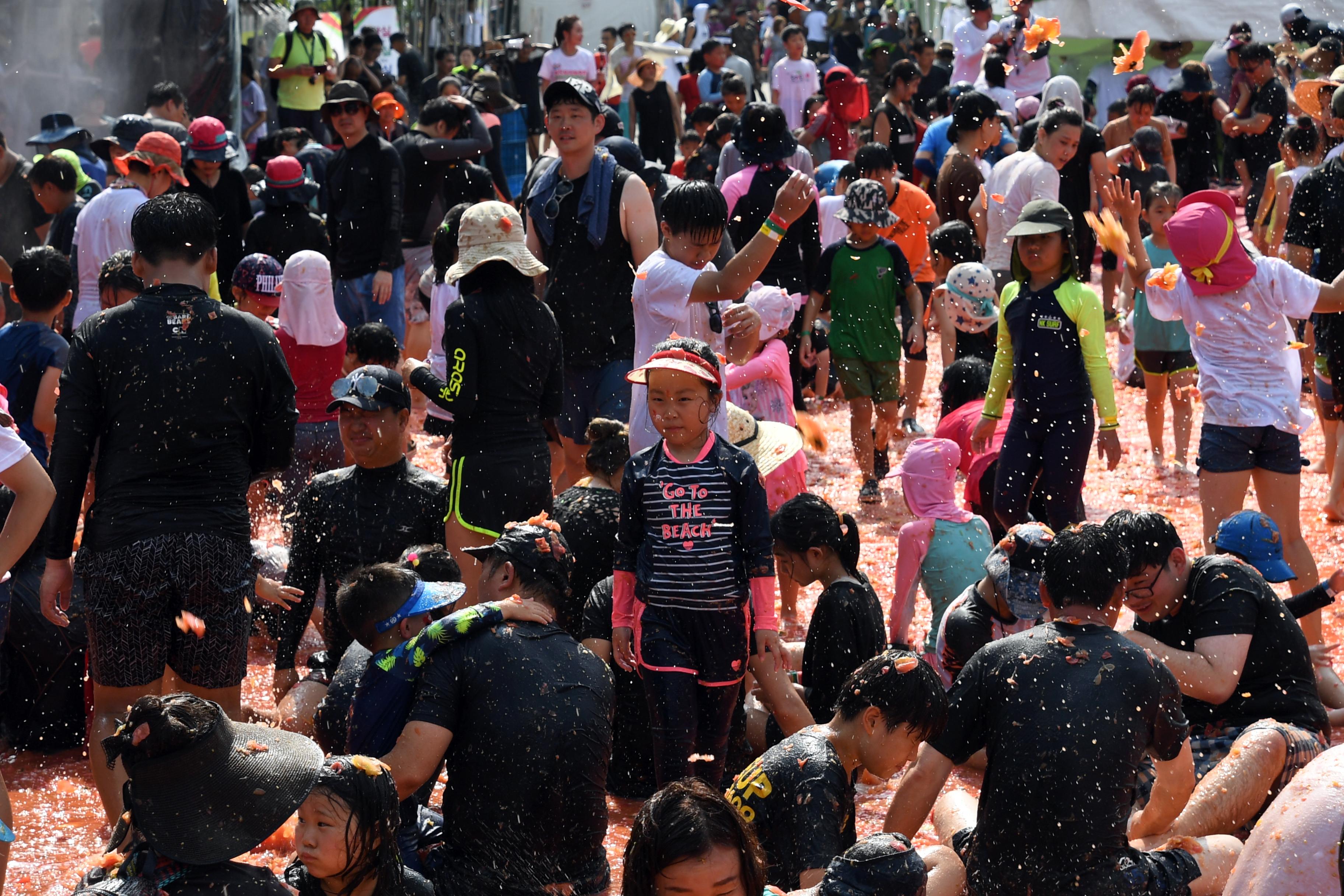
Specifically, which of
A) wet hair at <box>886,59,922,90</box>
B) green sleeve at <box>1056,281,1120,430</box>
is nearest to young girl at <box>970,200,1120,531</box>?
green sleeve at <box>1056,281,1120,430</box>

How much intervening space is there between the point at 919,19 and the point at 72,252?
18.1m

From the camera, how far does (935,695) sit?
3.96 meters

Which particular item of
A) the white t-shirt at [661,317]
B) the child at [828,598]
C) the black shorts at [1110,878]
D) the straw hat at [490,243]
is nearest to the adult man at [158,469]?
the straw hat at [490,243]

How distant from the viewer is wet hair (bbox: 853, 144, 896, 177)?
33.6 ft

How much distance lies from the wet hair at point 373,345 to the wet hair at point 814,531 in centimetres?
261

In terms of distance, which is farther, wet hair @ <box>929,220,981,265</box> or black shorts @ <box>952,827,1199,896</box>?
wet hair @ <box>929,220,981,265</box>

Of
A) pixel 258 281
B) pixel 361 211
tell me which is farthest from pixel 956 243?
pixel 258 281

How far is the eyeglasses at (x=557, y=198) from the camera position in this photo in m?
6.63

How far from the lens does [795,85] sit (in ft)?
57.0

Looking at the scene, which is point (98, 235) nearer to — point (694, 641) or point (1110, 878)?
point (694, 641)

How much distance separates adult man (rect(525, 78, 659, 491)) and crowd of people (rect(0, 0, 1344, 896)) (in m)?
0.02

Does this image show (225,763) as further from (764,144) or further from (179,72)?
(179,72)

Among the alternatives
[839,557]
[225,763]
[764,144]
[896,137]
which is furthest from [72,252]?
[896,137]

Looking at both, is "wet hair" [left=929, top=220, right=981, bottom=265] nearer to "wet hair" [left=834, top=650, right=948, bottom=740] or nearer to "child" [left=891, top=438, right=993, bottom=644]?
"child" [left=891, top=438, right=993, bottom=644]
